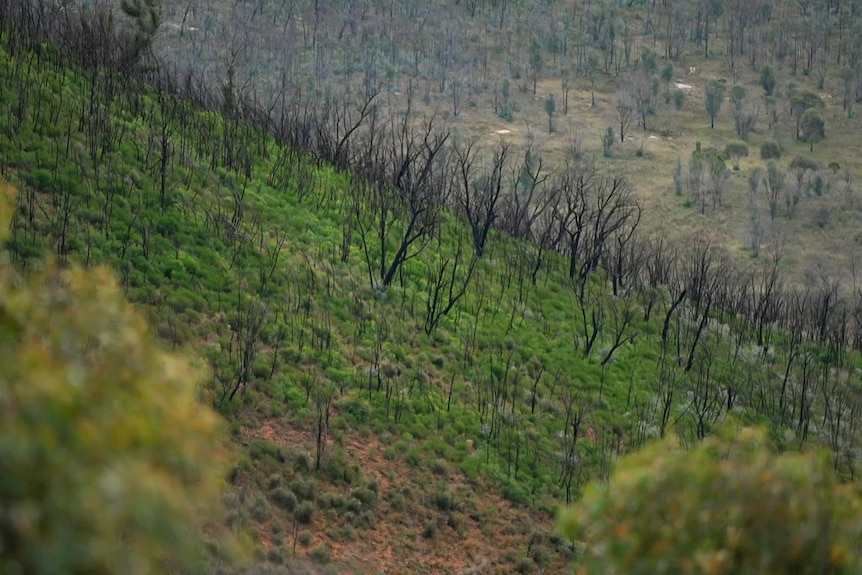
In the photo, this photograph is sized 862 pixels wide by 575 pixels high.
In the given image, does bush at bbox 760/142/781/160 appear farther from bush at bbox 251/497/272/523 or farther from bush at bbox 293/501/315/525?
bush at bbox 251/497/272/523

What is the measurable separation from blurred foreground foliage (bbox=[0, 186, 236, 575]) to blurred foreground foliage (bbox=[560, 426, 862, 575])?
254cm

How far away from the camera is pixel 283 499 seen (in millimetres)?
14516

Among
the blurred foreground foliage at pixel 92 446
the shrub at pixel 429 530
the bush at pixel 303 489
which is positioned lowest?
the shrub at pixel 429 530

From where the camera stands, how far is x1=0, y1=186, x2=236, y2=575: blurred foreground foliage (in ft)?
13.2

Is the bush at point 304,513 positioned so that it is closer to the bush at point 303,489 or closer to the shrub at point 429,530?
the bush at point 303,489

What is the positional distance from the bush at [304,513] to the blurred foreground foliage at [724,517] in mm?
8921

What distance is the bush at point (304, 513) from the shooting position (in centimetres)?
1434

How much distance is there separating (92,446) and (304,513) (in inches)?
411

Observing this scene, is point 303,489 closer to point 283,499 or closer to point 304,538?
point 283,499

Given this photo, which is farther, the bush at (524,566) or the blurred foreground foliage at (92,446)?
the bush at (524,566)

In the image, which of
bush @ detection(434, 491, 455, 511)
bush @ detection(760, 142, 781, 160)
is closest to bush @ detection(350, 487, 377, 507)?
bush @ detection(434, 491, 455, 511)

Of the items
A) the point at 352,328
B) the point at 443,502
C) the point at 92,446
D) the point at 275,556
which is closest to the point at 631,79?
the point at 352,328

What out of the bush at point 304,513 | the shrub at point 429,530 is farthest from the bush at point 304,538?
the shrub at point 429,530

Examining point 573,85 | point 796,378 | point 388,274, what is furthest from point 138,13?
point 573,85
